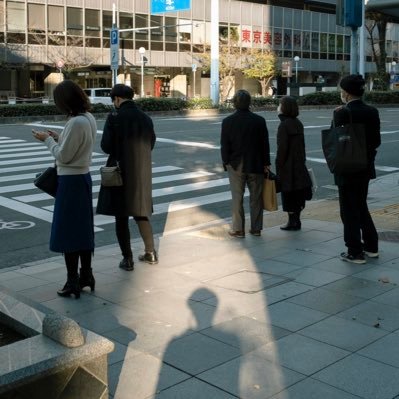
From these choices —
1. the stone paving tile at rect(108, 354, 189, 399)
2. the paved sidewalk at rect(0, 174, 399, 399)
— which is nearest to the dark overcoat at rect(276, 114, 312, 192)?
the paved sidewalk at rect(0, 174, 399, 399)

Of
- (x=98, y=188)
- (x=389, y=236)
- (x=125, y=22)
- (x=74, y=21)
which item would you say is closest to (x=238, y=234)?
(x=389, y=236)

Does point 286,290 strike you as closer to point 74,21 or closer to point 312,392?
point 312,392

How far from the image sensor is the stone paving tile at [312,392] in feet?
11.8

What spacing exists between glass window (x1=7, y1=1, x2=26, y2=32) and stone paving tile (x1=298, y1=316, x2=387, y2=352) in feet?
146

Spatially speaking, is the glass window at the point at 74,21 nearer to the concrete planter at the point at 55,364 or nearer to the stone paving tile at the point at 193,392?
the stone paving tile at the point at 193,392

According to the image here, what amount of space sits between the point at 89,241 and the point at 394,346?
2.58m

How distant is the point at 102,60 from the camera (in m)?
50.3

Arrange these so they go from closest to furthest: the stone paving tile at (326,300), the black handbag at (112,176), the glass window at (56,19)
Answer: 1. the stone paving tile at (326,300)
2. the black handbag at (112,176)
3. the glass window at (56,19)

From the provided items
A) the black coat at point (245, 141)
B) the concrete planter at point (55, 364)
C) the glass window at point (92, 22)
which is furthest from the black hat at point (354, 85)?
the glass window at point (92, 22)

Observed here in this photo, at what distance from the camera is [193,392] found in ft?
12.0

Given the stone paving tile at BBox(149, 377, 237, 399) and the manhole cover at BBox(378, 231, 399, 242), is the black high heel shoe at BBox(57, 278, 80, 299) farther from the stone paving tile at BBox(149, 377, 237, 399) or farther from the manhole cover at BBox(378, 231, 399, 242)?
the manhole cover at BBox(378, 231, 399, 242)

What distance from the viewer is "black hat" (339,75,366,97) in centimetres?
622

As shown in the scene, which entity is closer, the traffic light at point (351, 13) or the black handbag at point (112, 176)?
the black handbag at point (112, 176)

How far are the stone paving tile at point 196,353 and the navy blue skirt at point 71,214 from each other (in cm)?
139
